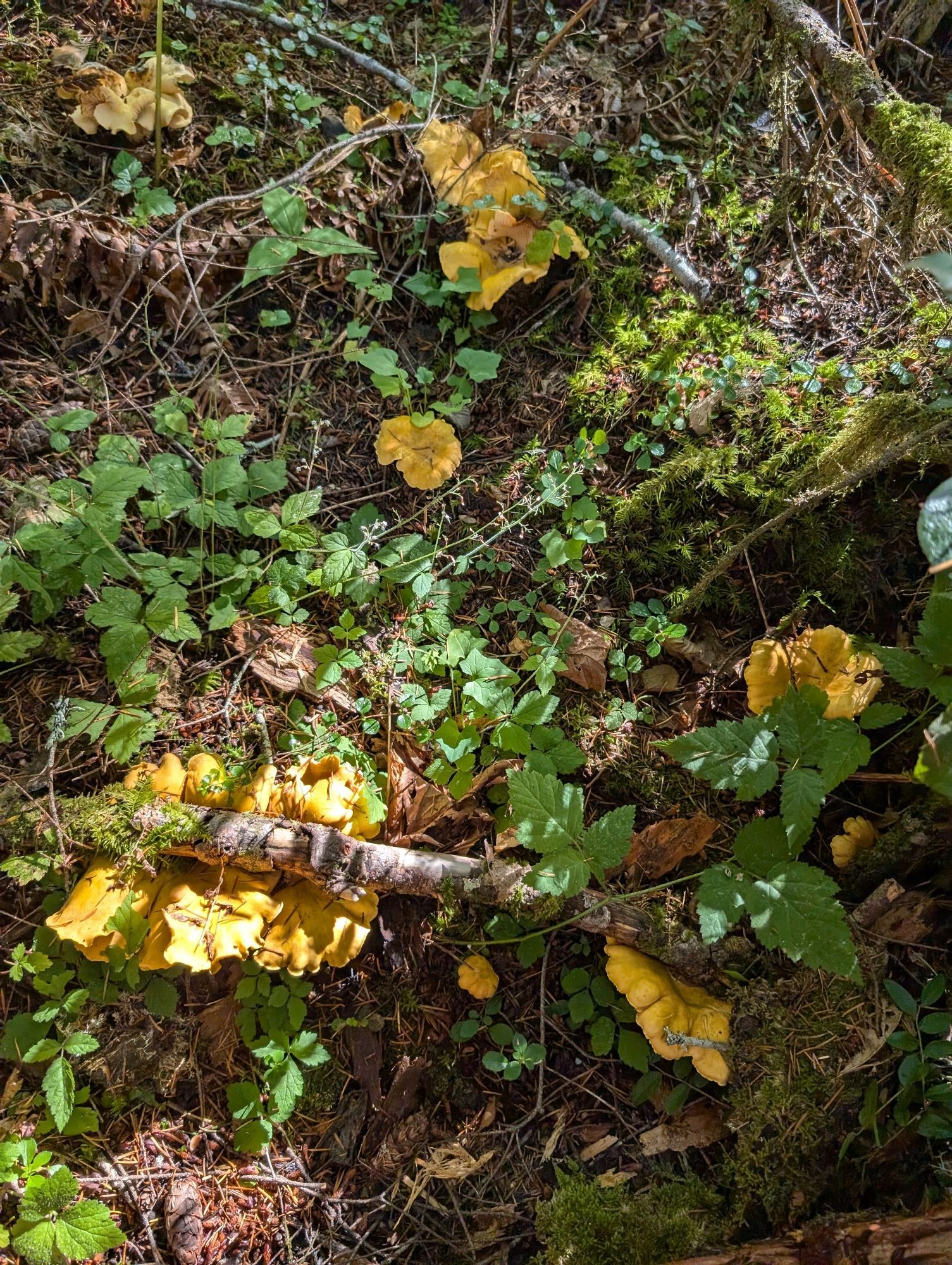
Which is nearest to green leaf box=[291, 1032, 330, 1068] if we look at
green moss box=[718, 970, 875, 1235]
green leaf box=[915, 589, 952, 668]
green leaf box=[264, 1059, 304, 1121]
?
green leaf box=[264, 1059, 304, 1121]

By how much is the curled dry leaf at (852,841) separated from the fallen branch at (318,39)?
3906 mm

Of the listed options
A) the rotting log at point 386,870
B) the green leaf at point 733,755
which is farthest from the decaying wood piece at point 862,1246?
the green leaf at point 733,755

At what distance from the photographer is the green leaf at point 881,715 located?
2.26 meters

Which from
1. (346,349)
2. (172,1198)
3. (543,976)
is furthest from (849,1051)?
(346,349)

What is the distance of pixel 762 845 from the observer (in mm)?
2244

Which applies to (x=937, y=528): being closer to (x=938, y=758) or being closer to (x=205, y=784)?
(x=938, y=758)

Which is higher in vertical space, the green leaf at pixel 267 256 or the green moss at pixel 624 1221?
the green leaf at pixel 267 256

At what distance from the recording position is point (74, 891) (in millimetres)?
2363

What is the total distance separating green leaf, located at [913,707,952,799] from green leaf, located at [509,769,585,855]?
0.94 m

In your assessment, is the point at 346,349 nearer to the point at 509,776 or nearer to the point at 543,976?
the point at 509,776

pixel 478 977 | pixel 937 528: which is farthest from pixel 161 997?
pixel 937 528

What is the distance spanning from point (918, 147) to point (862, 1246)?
3151mm

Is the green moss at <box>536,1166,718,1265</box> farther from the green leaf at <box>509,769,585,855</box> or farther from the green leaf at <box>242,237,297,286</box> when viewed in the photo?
the green leaf at <box>242,237,297,286</box>

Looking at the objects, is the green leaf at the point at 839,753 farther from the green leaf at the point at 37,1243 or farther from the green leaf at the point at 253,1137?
the green leaf at the point at 37,1243
